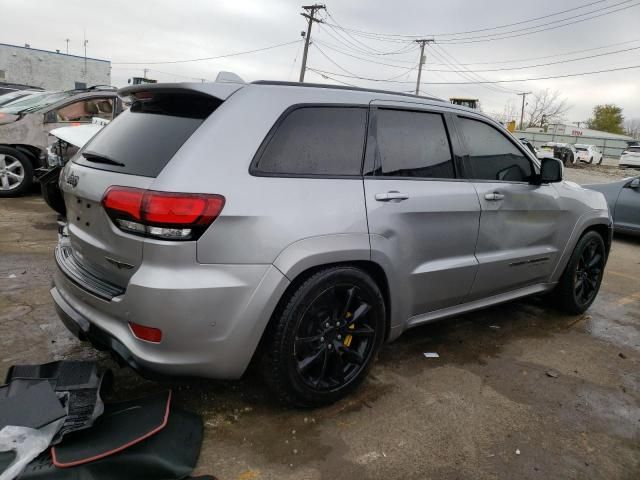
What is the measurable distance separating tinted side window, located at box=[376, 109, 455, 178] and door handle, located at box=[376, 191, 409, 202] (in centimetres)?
13

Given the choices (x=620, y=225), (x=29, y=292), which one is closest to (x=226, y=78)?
(x=29, y=292)

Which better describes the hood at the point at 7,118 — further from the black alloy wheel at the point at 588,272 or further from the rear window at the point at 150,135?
the black alloy wheel at the point at 588,272

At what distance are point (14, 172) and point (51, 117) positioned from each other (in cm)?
108

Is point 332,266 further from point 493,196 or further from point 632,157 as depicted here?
point 632,157

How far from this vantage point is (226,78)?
8.95 ft

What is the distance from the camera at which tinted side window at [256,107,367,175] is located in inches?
98.4

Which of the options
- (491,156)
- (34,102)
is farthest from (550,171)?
(34,102)

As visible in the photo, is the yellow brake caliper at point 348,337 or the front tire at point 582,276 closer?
the yellow brake caliper at point 348,337

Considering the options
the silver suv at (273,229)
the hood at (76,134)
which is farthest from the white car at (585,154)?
the silver suv at (273,229)

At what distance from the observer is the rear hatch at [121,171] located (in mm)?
2336

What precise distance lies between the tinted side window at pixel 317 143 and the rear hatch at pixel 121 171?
1.14ft

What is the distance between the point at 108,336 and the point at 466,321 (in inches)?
120

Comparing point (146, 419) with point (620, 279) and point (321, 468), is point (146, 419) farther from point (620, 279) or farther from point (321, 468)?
point (620, 279)

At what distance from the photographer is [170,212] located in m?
2.17
